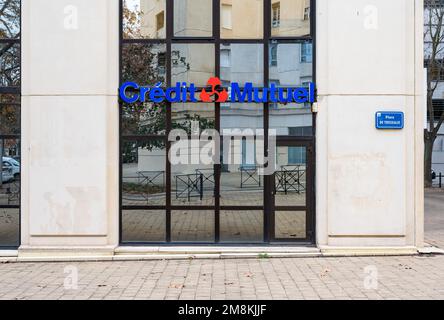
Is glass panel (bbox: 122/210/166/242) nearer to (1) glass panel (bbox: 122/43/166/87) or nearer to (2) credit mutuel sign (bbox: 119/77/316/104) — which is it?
(2) credit mutuel sign (bbox: 119/77/316/104)

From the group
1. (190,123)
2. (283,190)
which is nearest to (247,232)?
(283,190)

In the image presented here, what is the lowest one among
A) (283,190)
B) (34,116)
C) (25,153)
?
(283,190)

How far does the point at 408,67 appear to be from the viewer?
9.91m

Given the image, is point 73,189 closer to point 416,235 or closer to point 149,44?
point 149,44

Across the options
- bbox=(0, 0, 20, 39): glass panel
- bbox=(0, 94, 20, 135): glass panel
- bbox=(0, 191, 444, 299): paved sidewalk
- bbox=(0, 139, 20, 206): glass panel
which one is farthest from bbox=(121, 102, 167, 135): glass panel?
bbox=(0, 0, 20, 39): glass panel

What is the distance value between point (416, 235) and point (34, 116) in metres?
Result: 7.32

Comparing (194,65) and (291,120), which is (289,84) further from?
(194,65)

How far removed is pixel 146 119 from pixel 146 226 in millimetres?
2011

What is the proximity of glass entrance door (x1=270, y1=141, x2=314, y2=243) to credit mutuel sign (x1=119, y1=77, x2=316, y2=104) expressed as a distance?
88 centimetres

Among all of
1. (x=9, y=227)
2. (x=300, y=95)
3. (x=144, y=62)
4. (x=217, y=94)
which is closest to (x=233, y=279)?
(x=217, y=94)

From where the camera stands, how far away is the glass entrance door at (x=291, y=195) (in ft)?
33.1

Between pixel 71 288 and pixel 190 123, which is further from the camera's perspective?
pixel 190 123

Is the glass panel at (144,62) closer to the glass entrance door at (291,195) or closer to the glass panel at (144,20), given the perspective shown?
the glass panel at (144,20)

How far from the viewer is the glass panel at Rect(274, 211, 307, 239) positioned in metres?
10.1
